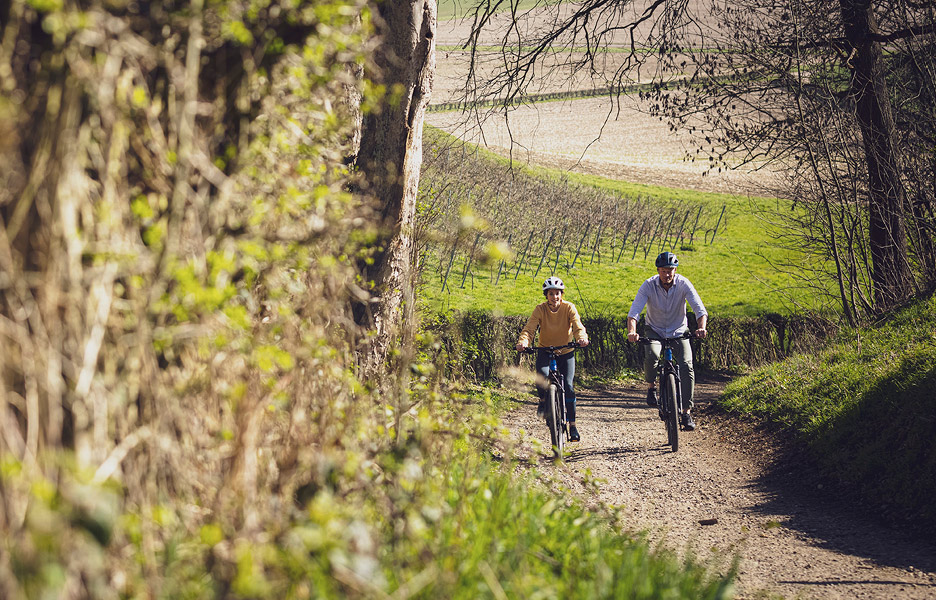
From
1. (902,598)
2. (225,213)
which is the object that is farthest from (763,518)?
(225,213)

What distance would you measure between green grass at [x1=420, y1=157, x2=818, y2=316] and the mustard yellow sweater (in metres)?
8.20

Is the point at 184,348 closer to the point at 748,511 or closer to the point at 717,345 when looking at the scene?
the point at 748,511

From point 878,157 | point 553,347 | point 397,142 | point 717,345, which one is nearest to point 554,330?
point 553,347

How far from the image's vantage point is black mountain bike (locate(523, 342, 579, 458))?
8602 millimetres

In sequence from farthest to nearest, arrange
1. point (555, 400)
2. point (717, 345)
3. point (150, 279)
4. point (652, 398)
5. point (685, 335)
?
point (717, 345), point (652, 398), point (685, 335), point (555, 400), point (150, 279)

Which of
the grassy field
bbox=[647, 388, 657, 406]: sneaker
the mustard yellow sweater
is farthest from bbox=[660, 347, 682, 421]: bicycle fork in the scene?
the grassy field

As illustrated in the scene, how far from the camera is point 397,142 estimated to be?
734cm

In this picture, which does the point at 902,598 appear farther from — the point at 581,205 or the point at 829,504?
the point at 581,205

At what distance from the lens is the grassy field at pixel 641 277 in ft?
74.6

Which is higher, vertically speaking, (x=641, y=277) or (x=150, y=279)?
(x=641, y=277)

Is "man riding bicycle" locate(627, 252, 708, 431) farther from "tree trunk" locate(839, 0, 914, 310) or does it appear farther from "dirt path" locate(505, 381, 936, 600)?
"tree trunk" locate(839, 0, 914, 310)

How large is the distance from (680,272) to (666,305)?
22.8 m

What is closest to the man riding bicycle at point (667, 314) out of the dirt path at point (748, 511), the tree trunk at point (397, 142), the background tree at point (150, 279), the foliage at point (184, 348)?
the dirt path at point (748, 511)

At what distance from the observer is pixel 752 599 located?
15.0 ft
